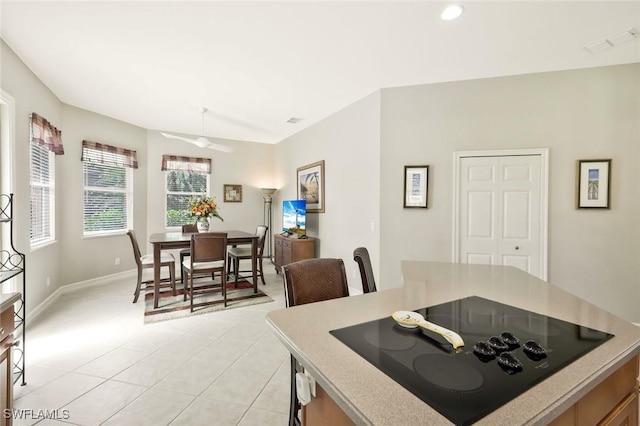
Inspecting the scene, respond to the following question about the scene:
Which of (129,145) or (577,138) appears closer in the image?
(577,138)

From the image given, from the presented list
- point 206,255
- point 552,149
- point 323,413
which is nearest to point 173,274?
point 206,255

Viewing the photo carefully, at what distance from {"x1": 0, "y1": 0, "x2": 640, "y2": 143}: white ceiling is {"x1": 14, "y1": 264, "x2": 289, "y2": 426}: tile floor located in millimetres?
2752

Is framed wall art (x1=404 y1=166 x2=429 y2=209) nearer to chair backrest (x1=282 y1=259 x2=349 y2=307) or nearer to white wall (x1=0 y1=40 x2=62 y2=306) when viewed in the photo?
chair backrest (x1=282 y1=259 x2=349 y2=307)

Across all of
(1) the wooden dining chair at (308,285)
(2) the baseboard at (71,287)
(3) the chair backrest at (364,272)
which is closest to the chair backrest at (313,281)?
(1) the wooden dining chair at (308,285)

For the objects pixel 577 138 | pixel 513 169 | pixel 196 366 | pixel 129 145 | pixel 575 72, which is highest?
pixel 575 72

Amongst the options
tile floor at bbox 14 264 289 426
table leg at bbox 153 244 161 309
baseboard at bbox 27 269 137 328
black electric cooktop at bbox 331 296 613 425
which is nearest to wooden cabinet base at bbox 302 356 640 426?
black electric cooktop at bbox 331 296 613 425

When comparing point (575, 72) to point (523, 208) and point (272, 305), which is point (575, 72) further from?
point (272, 305)

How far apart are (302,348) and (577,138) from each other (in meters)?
3.65

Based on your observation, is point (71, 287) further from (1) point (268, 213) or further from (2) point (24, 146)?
(1) point (268, 213)

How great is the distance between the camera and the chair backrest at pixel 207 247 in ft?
11.3

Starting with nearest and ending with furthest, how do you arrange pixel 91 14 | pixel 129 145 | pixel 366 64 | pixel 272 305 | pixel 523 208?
pixel 91 14 → pixel 366 64 → pixel 523 208 → pixel 272 305 → pixel 129 145

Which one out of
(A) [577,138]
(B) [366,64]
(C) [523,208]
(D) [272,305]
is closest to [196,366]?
(D) [272,305]

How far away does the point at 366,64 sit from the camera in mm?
2908

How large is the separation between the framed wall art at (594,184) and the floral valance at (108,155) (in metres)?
6.36
